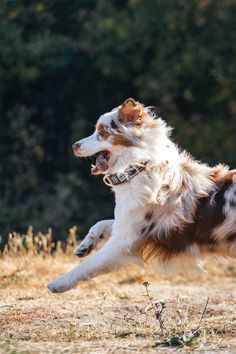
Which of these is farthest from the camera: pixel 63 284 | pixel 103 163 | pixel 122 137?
pixel 103 163

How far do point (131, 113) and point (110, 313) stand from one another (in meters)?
1.82

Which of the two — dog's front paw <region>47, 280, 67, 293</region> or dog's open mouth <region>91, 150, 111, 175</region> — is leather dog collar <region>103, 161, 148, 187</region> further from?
dog's front paw <region>47, 280, 67, 293</region>

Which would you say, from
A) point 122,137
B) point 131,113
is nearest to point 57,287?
point 122,137

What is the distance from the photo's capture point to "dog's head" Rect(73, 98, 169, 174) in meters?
8.03

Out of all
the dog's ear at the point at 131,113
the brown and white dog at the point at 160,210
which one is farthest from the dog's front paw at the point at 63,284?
the dog's ear at the point at 131,113

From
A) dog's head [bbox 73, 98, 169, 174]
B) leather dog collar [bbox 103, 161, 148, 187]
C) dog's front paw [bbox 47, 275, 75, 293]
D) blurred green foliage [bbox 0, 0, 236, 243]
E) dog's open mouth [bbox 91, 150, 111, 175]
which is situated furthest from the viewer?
blurred green foliage [bbox 0, 0, 236, 243]

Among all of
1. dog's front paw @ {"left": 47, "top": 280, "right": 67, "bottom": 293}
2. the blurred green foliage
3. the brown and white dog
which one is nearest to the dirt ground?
dog's front paw @ {"left": 47, "top": 280, "right": 67, "bottom": 293}

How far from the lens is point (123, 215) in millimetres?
7852

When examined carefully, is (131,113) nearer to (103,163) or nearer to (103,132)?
(103,132)

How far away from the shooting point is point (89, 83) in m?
21.4

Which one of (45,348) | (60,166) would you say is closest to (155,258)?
(45,348)

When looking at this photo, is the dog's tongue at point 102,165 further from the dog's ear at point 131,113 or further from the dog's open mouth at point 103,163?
the dog's ear at point 131,113

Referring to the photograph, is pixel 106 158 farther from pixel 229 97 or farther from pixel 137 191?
pixel 229 97

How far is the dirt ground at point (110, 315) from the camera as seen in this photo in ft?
22.0
